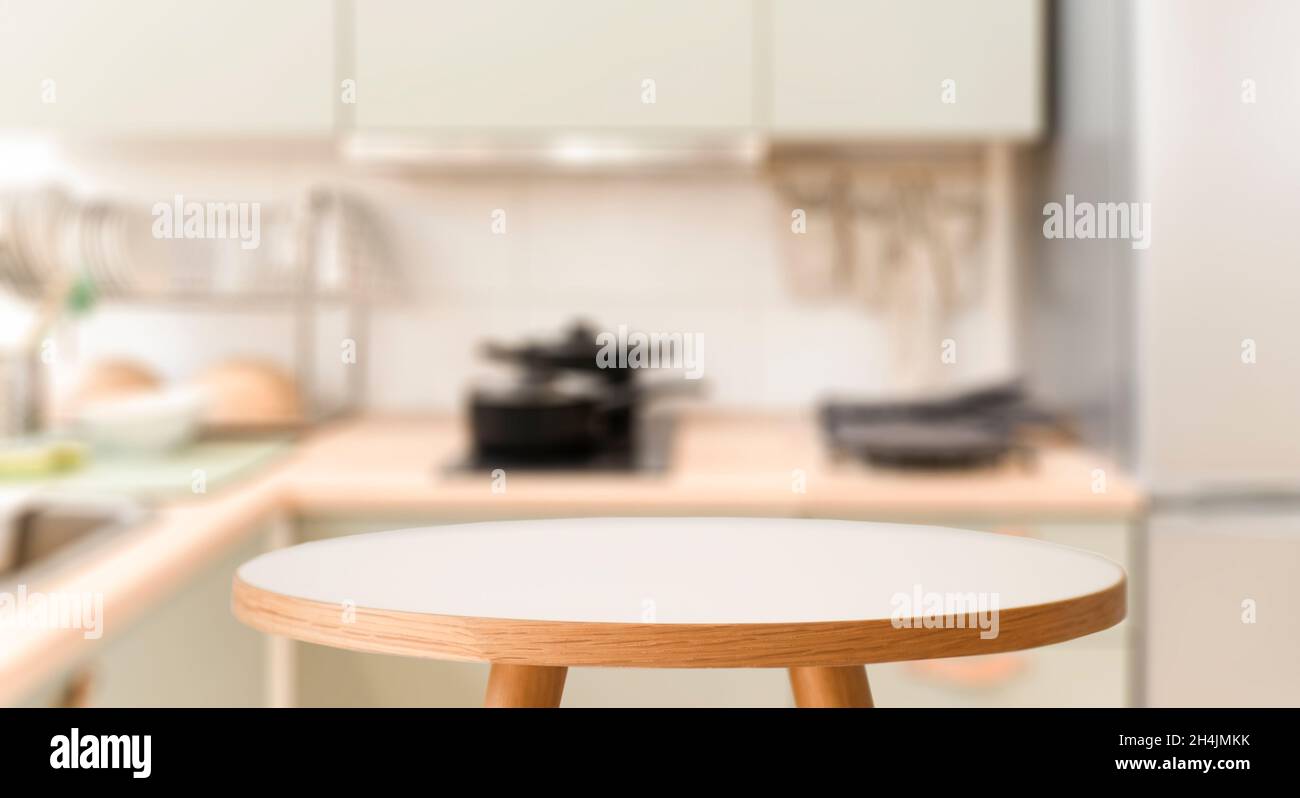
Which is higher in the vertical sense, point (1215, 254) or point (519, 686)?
point (1215, 254)

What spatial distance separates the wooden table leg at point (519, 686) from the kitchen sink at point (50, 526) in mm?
731

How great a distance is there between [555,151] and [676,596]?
1.31 meters

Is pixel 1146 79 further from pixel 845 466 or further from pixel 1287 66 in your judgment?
pixel 845 466

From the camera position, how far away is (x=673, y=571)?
376 mm

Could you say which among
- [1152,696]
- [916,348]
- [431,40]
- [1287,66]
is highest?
[431,40]

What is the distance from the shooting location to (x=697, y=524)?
41 cm

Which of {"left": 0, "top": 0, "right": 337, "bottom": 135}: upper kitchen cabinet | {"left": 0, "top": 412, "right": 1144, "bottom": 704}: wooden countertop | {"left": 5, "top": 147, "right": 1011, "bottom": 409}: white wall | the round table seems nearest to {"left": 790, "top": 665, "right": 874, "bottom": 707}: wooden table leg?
the round table

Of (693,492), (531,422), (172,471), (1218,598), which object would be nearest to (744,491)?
(693,492)

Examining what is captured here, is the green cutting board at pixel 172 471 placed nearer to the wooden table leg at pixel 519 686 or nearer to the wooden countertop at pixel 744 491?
the wooden countertop at pixel 744 491

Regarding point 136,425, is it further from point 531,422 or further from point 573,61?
point 573,61

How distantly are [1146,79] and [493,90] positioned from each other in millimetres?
764

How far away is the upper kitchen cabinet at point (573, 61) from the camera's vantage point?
4.85 feet

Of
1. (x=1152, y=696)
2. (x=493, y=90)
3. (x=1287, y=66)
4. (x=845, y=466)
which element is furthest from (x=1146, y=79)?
(x=493, y=90)

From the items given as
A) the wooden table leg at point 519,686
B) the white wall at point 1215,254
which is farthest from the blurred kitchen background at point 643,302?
the wooden table leg at point 519,686
